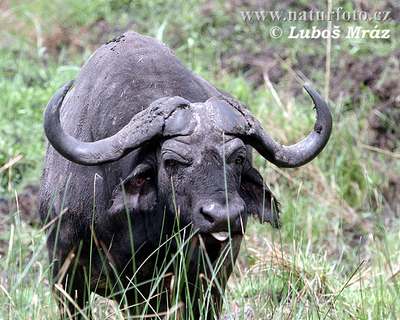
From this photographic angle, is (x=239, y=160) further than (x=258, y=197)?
No

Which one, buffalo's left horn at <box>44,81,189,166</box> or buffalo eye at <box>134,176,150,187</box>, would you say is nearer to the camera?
buffalo's left horn at <box>44,81,189,166</box>

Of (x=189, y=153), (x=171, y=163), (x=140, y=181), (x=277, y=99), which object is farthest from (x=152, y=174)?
(x=277, y=99)

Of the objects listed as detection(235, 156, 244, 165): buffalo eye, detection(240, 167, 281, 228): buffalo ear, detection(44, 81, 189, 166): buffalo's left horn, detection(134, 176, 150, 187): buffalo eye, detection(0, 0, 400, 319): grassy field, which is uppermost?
detection(44, 81, 189, 166): buffalo's left horn

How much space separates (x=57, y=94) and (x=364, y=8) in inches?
257

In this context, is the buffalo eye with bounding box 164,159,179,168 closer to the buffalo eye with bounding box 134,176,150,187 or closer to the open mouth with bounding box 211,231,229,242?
the buffalo eye with bounding box 134,176,150,187

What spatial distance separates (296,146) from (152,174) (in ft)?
2.36

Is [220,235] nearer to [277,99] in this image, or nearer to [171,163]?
[171,163]

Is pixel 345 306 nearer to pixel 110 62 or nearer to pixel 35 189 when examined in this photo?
pixel 110 62

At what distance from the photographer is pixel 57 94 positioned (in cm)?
468

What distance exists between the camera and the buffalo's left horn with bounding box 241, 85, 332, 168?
4992 mm

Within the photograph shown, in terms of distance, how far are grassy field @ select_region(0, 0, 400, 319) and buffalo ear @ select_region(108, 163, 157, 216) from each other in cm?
106

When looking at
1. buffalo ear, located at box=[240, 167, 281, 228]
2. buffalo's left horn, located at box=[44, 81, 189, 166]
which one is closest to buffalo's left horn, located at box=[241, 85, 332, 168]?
buffalo ear, located at box=[240, 167, 281, 228]

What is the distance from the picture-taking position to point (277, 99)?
9.04m

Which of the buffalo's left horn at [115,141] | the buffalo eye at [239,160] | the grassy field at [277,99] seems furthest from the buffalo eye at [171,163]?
the grassy field at [277,99]
